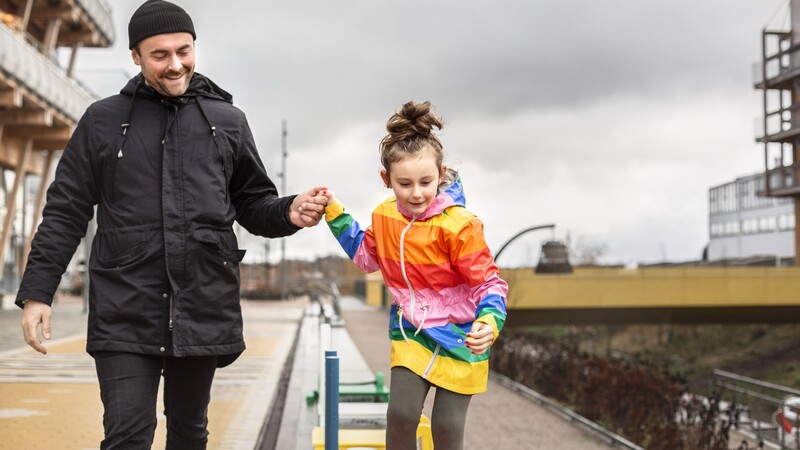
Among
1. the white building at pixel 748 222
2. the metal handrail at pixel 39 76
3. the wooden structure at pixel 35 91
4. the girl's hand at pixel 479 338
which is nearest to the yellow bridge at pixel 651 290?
the wooden structure at pixel 35 91

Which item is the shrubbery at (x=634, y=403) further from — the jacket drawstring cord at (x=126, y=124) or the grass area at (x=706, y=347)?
the grass area at (x=706, y=347)

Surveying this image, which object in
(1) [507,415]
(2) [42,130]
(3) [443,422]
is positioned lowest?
(1) [507,415]

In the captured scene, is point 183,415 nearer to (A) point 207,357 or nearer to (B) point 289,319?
(A) point 207,357

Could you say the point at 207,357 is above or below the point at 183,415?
above

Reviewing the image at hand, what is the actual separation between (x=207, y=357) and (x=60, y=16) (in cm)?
3006

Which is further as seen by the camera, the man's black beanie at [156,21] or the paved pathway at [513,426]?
the paved pathway at [513,426]

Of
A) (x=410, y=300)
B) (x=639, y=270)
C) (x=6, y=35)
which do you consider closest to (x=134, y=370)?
(x=410, y=300)

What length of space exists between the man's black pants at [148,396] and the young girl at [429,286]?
2.42 feet

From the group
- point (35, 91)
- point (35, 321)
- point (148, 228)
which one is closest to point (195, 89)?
point (148, 228)

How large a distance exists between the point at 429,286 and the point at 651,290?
128ft

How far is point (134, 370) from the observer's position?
3.09 meters

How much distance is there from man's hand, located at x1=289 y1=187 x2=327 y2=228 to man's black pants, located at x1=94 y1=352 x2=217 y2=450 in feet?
2.15

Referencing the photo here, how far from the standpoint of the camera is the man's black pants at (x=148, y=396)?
3.03m

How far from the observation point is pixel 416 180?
354 centimetres
